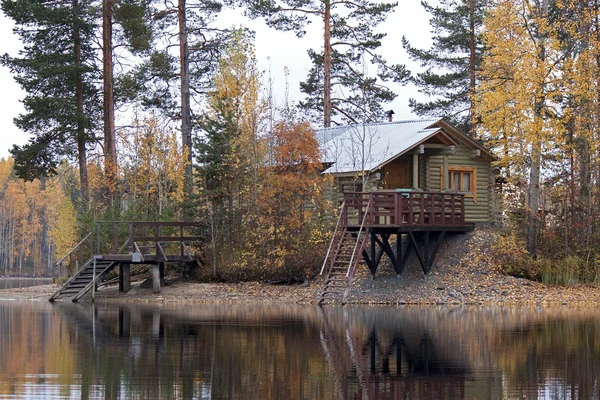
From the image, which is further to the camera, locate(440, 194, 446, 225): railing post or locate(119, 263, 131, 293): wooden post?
locate(119, 263, 131, 293): wooden post

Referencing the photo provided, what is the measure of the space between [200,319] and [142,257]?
30.4 feet

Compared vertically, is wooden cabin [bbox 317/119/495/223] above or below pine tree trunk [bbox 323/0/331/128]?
below

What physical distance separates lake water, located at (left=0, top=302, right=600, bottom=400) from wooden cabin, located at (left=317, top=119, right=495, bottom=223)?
1081 cm

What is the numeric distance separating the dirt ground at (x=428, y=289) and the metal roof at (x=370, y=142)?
13.1ft

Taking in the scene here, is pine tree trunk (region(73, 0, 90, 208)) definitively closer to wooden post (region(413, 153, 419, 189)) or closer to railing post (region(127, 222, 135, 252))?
railing post (region(127, 222, 135, 252))

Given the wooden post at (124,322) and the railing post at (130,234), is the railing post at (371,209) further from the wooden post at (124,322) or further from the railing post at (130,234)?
the railing post at (130,234)

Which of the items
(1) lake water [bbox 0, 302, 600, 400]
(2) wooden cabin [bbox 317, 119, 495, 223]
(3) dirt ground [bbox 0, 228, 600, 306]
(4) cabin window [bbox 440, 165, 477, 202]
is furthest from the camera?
(4) cabin window [bbox 440, 165, 477, 202]

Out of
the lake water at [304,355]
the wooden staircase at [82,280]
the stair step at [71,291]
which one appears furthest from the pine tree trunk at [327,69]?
the lake water at [304,355]

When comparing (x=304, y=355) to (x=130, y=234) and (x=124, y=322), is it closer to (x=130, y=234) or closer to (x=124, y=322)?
(x=124, y=322)

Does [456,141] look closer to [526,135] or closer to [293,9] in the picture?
[526,135]

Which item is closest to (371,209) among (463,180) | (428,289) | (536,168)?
(428,289)

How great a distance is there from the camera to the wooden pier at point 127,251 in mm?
32938

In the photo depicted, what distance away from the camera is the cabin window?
38656 mm

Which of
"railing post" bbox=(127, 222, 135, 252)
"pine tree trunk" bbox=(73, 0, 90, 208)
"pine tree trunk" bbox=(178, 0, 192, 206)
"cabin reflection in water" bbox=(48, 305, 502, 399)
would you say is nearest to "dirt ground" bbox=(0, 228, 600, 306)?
"railing post" bbox=(127, 222, 135, 252)
